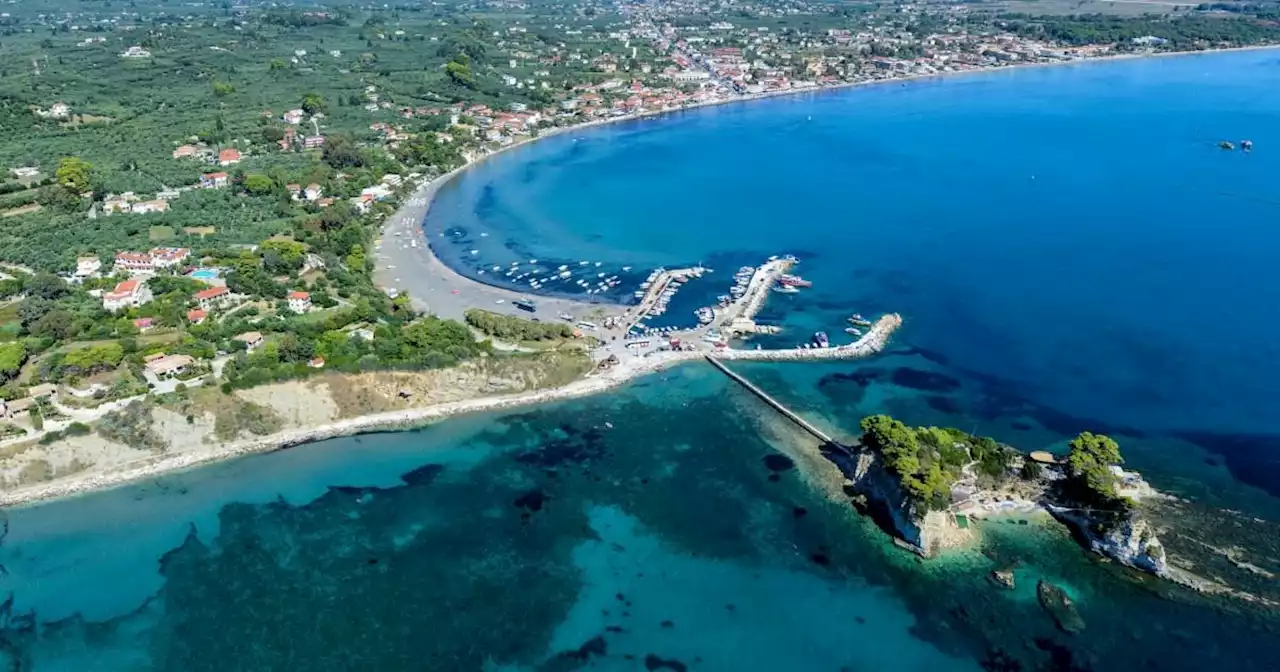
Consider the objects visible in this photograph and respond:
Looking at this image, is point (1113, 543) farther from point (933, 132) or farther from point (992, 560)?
point (933, 132)

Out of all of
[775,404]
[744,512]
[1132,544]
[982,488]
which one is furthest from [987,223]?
[744,512]

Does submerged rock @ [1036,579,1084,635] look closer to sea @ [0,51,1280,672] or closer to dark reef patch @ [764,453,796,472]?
sea @ [0,51,1280,672]

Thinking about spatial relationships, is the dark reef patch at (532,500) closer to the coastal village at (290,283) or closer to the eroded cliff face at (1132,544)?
the coastal village at (290,283)

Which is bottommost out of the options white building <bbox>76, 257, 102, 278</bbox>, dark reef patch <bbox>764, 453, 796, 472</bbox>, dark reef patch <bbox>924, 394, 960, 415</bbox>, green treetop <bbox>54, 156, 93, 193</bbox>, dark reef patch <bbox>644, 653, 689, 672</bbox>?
dark reef patch <bbox>644, 653, 689, 672</bbox>

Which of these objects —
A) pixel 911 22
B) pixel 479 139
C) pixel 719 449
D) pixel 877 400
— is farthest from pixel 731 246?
pixel 911 22

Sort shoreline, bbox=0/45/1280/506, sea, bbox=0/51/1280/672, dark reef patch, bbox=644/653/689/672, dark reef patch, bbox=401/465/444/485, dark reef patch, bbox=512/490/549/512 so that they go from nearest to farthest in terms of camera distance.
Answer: dark reef patch, bbox=644/653/689/672 → sea, bbox=0/51/1280/672 → dark reef patch, bbox=512/490/549/512 → shoreline, bbox=0/45/1280/506 → dark reef patch, bbox=401/465/444/485

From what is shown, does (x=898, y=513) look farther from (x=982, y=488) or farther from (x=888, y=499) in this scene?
(x=982, y=488)

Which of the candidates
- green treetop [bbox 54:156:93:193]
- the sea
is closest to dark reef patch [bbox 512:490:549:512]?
the sea
